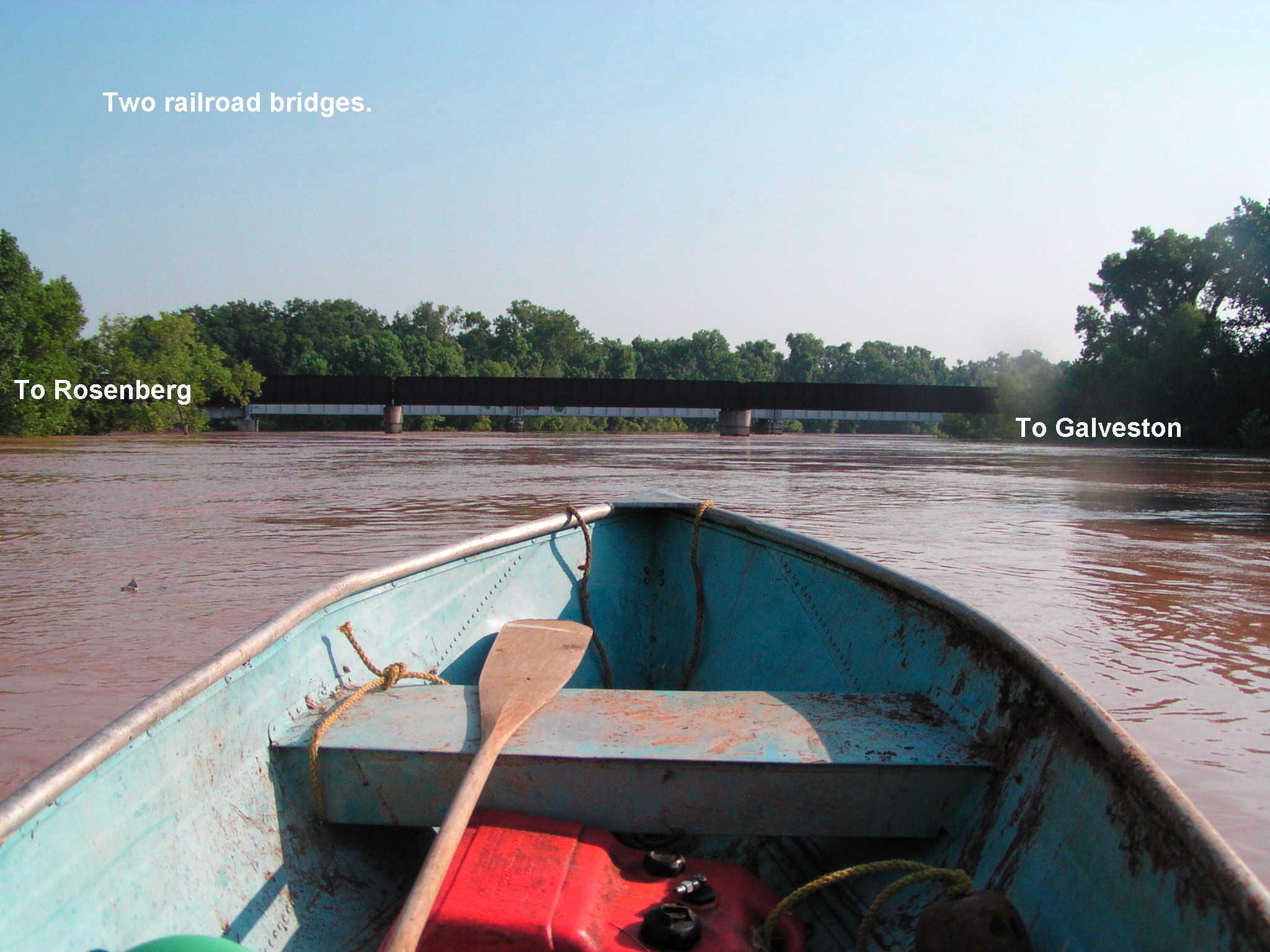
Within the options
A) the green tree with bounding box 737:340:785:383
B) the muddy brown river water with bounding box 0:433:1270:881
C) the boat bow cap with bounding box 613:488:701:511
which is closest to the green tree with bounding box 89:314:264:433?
the muddy brown river water with bounding box 0:433:1270:881

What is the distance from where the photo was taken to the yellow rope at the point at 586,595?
12.9 ft

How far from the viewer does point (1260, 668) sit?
4672 mm

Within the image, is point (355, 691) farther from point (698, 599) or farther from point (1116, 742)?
point (698, 599)

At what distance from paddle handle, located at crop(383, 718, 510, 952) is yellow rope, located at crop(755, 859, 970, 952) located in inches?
25.6

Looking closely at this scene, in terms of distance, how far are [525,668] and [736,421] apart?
60088mm

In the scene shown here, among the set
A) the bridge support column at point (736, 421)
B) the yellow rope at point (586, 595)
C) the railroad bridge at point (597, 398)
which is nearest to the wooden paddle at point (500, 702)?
the yellow rope at point (586, 595)

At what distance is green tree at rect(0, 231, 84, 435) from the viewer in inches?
1607

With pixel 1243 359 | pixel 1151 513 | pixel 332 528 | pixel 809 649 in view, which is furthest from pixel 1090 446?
pixel 809 649

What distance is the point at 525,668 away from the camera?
265 centimetres

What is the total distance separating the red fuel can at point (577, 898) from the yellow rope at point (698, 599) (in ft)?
6.25

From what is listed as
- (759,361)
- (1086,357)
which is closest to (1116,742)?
(1086,357)

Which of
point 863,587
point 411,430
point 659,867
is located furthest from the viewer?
point 411,430

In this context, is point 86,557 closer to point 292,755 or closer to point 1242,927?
point 292,755

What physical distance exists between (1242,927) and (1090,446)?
44.5 metres
